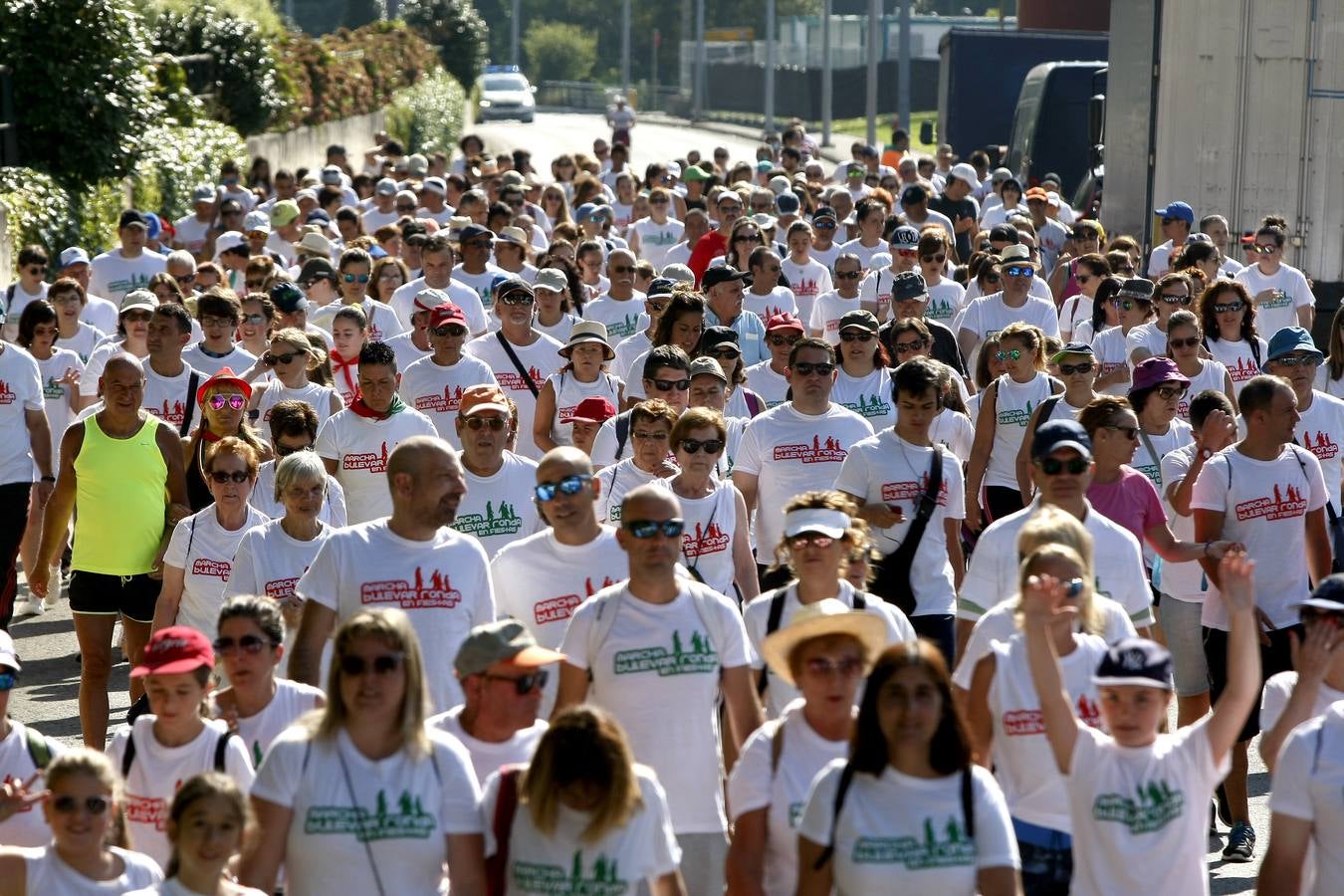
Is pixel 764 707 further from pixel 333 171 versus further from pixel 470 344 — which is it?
pixel 333 171

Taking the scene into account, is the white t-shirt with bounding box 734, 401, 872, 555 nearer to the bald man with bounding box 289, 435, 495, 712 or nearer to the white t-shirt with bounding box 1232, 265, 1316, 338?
the bald man with bounding box 289, 435, 495, 712

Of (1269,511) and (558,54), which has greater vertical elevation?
(558,54)

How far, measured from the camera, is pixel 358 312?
12352 mm

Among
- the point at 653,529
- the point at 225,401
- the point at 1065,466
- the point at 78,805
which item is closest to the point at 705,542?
the point at 1065,466

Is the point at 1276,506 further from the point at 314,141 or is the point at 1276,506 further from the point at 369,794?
the point at 314,141

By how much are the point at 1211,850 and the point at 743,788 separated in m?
3.37

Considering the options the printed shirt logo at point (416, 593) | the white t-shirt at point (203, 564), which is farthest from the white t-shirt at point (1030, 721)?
the white t-shirt at point (203, 564)

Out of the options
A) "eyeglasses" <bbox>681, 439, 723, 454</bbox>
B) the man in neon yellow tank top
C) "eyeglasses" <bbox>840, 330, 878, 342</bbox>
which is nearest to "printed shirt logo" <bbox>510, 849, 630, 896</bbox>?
"eyeglasses" <bbox>681, 439, 723, 454</bbox>

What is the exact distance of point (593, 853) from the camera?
507cm

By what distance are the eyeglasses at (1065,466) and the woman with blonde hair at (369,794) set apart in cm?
281

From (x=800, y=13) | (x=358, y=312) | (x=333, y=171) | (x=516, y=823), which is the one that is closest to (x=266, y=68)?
(x=333, y=171)

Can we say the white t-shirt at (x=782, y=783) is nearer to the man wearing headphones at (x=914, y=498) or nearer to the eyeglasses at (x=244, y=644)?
the eyeglasses at (x=244, y=644)

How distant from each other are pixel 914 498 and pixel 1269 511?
138 centimetres

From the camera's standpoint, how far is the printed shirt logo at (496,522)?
873 centimetres
